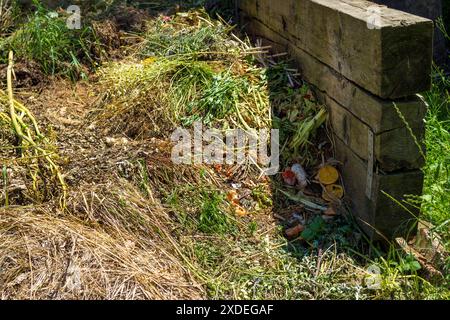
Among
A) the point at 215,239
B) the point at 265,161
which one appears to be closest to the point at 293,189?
the point at 265,161

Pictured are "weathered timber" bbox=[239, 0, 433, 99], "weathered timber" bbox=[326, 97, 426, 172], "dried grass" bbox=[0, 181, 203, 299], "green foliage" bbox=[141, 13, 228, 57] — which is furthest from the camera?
"green foliage" bbox=[141, 13, 228, 57]

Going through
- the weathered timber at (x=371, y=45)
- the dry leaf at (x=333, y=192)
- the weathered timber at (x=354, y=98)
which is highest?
the weathered timber at (x=371, y=45)

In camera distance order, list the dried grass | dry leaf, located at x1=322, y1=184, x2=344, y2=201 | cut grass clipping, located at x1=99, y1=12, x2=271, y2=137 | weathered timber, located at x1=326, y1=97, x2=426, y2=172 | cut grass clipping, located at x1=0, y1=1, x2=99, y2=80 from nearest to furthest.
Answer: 1. the dried grass
2. weathered timber, located at x1=326, y1=97, x2=426, y2=172
3. dry leaf, located at x1=322, y1=184, x2=344, y2=201
4. cut grass clipping, located at x1=99, y1=12, x2=271, y2=137
5. cut grass clipping, located at x1=0, y1=1, x2=99, y2=80

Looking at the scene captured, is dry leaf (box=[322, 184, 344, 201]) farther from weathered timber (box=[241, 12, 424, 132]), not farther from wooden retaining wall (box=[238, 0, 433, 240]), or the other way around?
weathered timber (box=[241, 12, 424, 132])

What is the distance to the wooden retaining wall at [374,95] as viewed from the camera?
3016mm

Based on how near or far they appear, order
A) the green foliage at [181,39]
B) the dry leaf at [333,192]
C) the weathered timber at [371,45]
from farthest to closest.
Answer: the green foliage at [181,39]
the dry leaf at [333,192]
the weathered timber at [371,45]

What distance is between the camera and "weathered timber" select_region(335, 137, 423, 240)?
3.21m

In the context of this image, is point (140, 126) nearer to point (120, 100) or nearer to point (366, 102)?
point (120, 100)

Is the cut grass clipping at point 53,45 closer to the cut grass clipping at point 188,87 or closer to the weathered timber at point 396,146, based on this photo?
the cut grass clipping at point 188,87

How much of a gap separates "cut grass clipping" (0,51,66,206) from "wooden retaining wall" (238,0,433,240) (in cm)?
165

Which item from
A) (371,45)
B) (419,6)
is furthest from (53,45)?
(419,6)

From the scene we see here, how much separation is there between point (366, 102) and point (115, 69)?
7.35 feet

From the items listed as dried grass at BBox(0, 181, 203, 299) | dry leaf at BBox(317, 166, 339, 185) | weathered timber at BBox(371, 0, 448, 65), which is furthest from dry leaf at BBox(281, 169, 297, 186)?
weathered timber at BBox(371, 0, 448, 65)

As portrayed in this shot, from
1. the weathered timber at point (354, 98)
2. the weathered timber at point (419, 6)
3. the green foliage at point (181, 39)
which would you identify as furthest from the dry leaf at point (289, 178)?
the weathered timber at point (419, 6)
